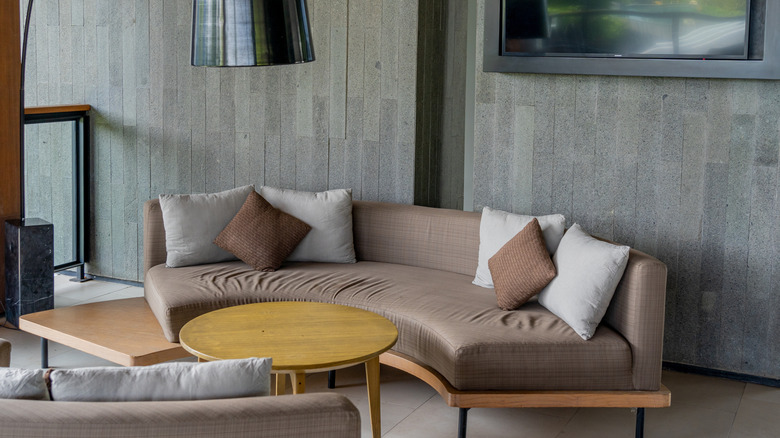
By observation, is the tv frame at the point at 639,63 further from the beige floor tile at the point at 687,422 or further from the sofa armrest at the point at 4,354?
the sofa armrest at the point at 4,354

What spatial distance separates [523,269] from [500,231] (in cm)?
39

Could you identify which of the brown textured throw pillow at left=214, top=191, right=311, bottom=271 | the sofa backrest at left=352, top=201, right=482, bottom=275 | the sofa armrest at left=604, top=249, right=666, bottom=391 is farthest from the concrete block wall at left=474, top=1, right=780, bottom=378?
the brown textured throw pillow at left=214, top=191, right=311, bottom=271

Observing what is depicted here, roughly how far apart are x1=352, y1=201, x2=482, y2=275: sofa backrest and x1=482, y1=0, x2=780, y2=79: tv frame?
82 cm

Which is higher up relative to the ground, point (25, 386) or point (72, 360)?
point (25, 386)

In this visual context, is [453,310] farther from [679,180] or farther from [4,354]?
[4,354]

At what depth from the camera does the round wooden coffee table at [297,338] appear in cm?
308

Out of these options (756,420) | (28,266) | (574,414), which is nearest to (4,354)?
(28,266)

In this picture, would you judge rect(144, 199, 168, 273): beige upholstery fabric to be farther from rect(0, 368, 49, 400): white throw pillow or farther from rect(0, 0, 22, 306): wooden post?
rect(0, 368, 49, 400): white throw pillow

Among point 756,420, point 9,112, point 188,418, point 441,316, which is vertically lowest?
point 756,420

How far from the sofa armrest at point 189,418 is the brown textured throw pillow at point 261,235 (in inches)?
96.1

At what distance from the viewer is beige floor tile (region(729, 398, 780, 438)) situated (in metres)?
3.68

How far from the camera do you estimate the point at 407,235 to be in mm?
4680

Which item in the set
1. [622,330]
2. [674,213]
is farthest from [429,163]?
[622,330]

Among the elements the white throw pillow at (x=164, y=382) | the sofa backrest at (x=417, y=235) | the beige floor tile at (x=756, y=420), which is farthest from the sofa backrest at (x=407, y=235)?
the white throw pillow at (x=164, y=382)
